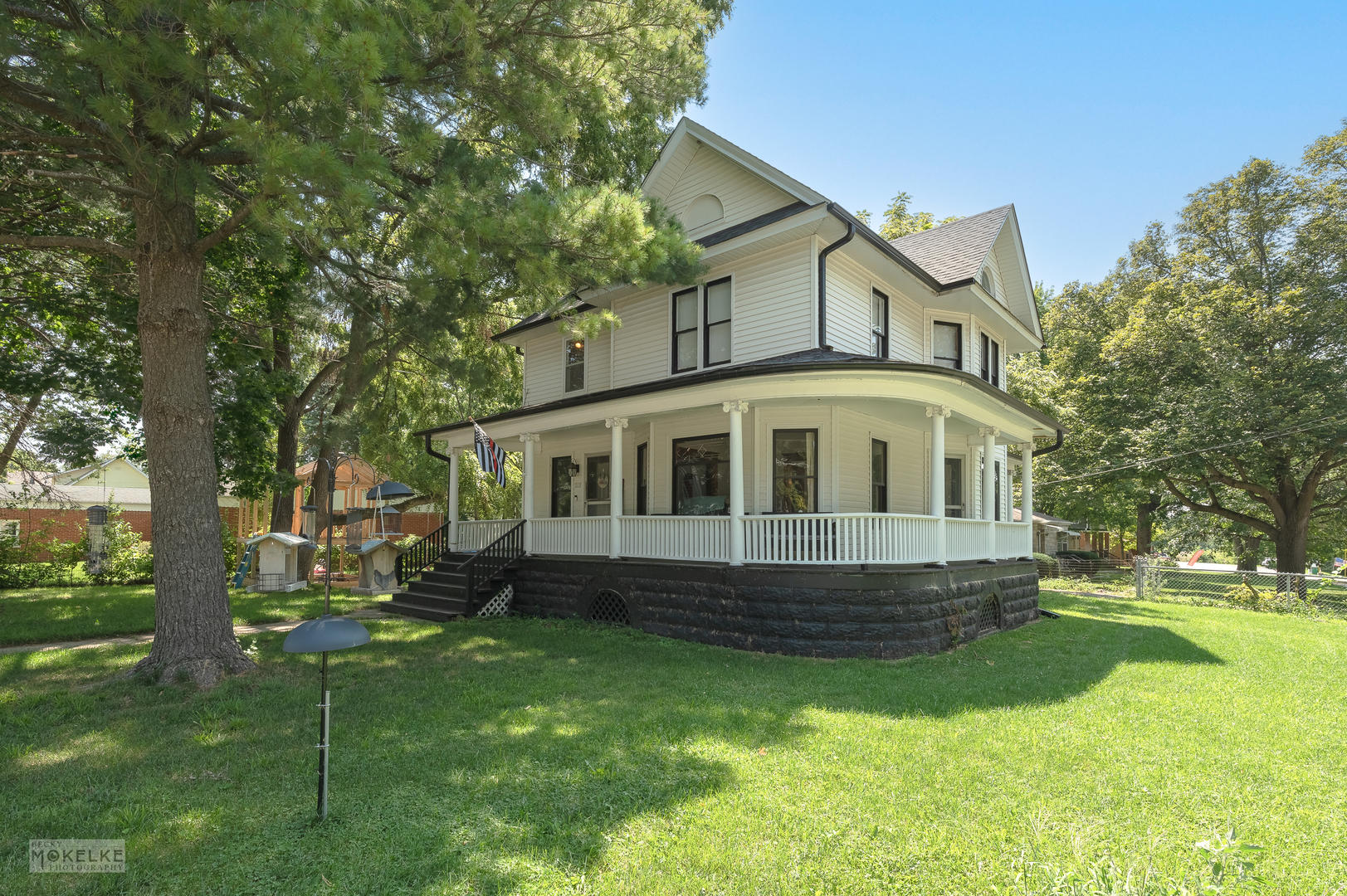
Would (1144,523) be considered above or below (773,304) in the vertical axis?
below

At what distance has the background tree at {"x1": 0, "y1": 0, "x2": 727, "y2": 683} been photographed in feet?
21.2

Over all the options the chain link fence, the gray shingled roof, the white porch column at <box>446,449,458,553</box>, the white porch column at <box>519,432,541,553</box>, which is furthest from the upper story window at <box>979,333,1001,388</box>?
the white porch column at <box>446,449,458,553</box>

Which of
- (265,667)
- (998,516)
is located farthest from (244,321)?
(998,516)

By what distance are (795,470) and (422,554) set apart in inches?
392

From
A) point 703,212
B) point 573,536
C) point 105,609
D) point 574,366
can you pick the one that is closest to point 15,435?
point 105,609

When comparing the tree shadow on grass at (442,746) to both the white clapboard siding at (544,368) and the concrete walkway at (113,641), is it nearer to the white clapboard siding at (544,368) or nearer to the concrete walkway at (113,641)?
the concrete walkway at (113,641)

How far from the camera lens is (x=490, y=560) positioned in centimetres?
1405

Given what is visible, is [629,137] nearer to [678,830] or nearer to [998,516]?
[998,516]

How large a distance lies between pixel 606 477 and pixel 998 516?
10561mm

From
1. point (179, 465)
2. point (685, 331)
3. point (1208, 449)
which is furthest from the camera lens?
point (1208, 449)

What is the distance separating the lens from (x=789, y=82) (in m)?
12.0

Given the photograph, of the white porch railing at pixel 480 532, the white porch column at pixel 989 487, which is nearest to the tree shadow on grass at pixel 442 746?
the white porch column at pixel 989 487

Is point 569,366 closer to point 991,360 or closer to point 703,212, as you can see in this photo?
point 703,212

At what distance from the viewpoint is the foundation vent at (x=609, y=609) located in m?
12.5
